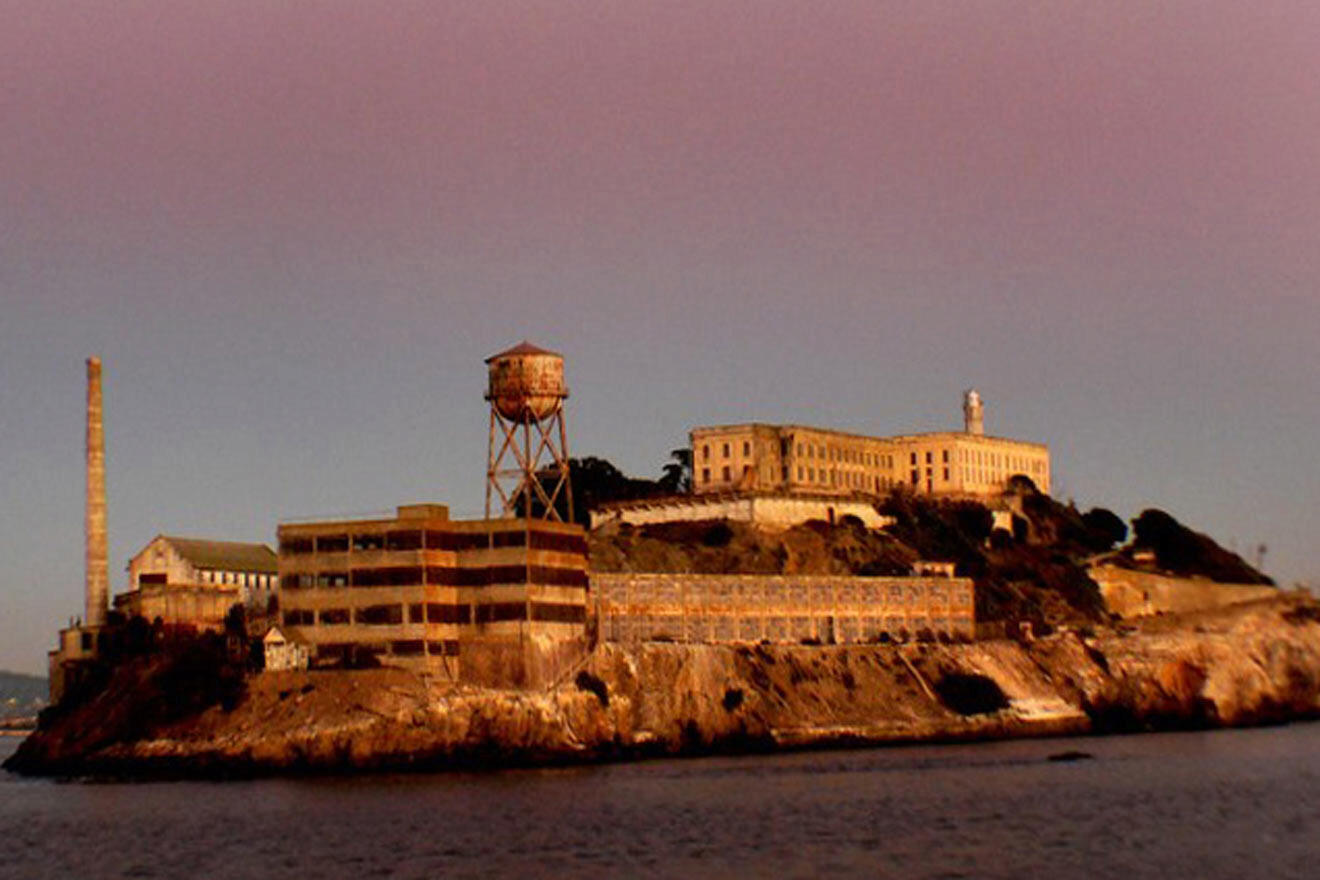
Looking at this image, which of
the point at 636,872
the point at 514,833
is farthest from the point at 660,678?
the point at 636,872

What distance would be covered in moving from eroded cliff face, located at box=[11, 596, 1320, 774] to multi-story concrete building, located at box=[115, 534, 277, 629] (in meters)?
12.1

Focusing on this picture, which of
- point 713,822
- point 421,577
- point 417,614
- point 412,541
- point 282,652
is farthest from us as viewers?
point 412,541

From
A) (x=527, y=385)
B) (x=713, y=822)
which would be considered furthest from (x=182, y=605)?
(x=713, y=822)

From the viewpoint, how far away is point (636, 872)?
84938 mm

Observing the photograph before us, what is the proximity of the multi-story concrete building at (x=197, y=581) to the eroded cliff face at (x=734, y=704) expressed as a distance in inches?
475

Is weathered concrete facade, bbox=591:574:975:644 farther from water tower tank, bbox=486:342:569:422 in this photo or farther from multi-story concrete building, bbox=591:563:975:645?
water tower tank, bbox=486:342:569:422

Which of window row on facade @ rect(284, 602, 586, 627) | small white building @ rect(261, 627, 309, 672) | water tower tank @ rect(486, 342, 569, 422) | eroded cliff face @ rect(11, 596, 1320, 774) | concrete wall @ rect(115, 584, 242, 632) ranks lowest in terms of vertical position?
eroded cliff face @ rect(11, 596, 1320, 774)

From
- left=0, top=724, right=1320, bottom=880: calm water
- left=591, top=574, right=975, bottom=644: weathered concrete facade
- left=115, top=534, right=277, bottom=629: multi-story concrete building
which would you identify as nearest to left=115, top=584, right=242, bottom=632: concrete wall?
left=115, top=534, right=277, bottom=629: multi-story concrete building

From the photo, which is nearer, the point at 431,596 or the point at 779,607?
the point at 431,596

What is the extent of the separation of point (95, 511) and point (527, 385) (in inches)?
1273

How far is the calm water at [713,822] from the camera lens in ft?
286

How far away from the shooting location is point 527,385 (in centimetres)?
16562

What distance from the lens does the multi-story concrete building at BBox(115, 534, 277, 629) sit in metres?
155

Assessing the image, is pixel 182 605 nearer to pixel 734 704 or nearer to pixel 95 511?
pixel 95 511
